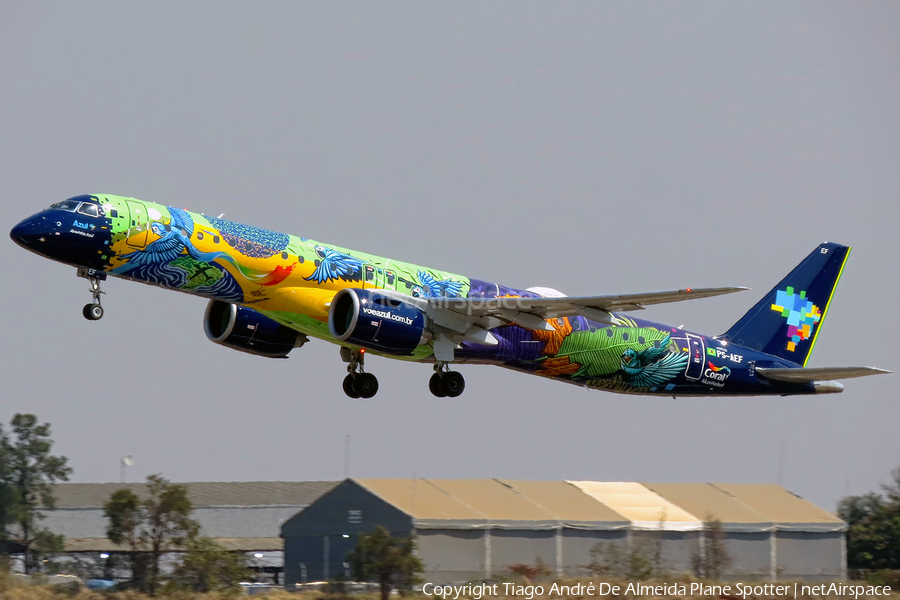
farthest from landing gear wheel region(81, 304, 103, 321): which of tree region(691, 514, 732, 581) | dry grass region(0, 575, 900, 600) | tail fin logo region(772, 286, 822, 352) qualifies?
tree region(691, 514, 732, 581)

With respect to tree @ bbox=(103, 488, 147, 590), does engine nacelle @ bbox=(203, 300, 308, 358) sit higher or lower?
higher

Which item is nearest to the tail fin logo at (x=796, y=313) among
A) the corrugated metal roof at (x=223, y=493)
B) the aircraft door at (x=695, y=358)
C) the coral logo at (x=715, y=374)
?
the coral logo at (x=715, y=374)

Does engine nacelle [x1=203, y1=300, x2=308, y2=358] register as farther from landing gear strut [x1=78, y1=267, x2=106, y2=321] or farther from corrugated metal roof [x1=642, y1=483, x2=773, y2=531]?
corrugated metal roof [x1=642, y1=483, x2=773, y2=531]

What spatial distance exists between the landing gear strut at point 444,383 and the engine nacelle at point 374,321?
2367mm

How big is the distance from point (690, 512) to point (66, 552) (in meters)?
31.7

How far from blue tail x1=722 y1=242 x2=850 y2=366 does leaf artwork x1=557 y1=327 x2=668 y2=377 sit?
5003 millimetres

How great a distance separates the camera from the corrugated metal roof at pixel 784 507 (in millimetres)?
54812

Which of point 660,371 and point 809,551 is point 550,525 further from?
point 809,551

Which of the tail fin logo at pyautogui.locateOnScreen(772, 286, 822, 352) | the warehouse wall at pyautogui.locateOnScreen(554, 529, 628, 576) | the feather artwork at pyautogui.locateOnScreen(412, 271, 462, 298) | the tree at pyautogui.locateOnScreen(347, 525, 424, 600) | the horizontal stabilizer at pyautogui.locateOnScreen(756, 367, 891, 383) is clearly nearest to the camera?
the feather artwork at pyautogui.locateOnScreen(412, 271, 462, 298)

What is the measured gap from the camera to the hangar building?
47.0m

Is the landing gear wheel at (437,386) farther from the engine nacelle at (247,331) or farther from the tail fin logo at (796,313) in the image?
the tail fin logo at (796,313)

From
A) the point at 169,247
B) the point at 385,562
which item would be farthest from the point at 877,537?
the point at 169,247

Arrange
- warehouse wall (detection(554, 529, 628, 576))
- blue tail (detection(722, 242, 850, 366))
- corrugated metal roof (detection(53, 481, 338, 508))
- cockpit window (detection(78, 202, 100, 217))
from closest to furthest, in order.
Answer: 1. cockpit window (detection(78, 202, 100, 217))
2. blue tail (detection(722, 242, 850, 366))
3. warehouse wall (detection(554, 529, 628, 576))
4. corrugated metal roof (detection(53, 481, 338, 508))

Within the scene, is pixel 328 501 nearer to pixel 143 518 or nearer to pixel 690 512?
pixel 143 518
